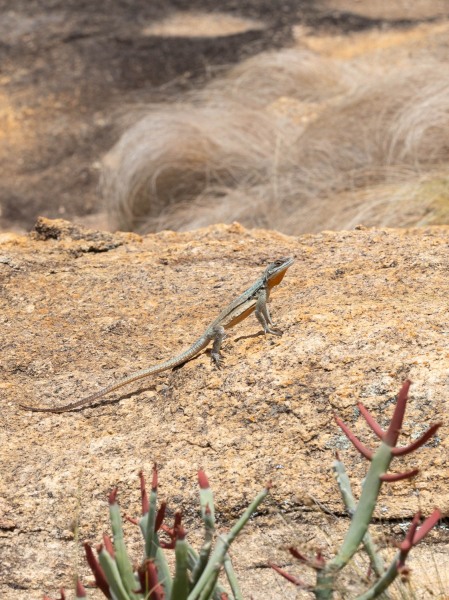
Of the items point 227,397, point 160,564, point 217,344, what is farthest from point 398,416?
point 217,344

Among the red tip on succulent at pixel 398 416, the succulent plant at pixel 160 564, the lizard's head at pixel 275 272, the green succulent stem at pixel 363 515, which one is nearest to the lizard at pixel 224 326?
the lizard's head at pixel 275 272

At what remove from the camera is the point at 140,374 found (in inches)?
146

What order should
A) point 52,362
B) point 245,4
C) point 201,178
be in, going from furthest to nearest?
point 245,4 < point 201,178 < point 52,362

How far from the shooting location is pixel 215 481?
10.8ft

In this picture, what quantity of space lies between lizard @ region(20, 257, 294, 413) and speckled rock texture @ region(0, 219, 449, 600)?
0.15ft

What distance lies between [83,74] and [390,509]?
9865mm

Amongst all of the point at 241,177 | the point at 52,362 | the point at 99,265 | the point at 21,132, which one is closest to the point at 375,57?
the point at 241,177

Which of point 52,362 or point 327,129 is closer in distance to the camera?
point 52,362

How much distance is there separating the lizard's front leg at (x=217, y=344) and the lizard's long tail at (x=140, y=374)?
0.03 metres

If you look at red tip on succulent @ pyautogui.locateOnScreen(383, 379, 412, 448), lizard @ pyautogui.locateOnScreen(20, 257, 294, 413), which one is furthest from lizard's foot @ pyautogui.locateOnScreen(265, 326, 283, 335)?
red tip on succulent @ pyautogui.locateOnScreen(383, 379, 412, 448)

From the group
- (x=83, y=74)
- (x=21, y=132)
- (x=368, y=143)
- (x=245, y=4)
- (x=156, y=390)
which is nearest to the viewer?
(x=156, y=390)

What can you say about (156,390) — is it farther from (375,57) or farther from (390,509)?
(375,57)

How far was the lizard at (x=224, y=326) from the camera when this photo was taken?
3.69m

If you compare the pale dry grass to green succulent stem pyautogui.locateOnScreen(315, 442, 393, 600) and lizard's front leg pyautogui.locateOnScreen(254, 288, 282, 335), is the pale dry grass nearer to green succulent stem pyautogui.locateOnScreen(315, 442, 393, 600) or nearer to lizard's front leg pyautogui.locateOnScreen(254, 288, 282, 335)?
lizard's front leg pyautogui.locateOnScreen(254, 288, 282, 335)
